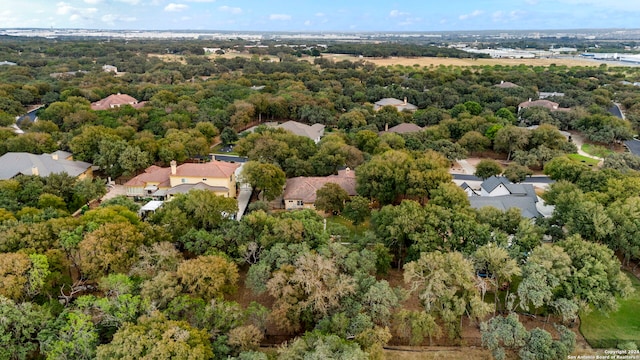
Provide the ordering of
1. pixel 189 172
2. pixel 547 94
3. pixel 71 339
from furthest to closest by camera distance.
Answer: pixel 547 94 → pixel 189 172 → pixel 71 339

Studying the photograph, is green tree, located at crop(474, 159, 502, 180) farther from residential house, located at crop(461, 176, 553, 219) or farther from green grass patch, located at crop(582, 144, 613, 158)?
green grass patch, located at crop(582, 144, 613, 158)

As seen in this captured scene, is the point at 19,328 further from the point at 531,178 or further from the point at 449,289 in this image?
the point at 531,178

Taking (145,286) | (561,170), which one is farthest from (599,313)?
(145,286)

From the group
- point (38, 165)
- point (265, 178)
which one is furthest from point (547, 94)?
point (38, 165)

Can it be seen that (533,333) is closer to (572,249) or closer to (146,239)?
(572,249)

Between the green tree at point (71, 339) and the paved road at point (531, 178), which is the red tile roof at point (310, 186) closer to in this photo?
the paved road at point (531, 178)

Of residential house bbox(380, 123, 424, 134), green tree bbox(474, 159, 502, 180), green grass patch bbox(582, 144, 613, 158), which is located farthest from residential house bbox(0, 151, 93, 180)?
green grass patch bbox(582, 144, 613, 158)

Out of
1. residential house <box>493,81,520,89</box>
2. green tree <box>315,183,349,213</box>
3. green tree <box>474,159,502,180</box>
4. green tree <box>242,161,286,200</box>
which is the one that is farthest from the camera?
residential house <box>493,81,520,89</box>
